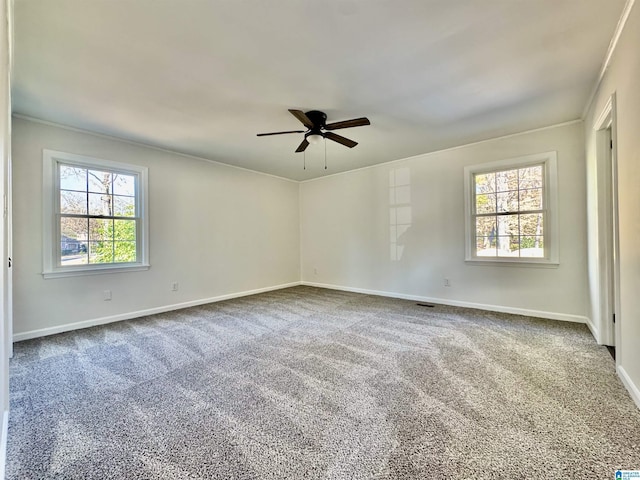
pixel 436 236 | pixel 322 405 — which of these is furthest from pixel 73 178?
pixel 436 236

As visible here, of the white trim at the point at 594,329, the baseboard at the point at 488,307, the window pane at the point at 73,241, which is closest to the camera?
the white trim at the point at 594,329

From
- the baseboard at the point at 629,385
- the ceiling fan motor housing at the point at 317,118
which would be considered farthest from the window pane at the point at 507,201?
the ceiling fan motor housing at the point at 317,118

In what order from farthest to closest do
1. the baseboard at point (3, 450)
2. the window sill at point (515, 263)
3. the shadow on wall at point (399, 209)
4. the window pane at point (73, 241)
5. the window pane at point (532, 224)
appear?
the shadow on wall at point (399, 209)
the window pane at point (532, 224)
the window sill at point (515, 263)
the window pane at point (73, 241)
the baseboard at point (3, 450)

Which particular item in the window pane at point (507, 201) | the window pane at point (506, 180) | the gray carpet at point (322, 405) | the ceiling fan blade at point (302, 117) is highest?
the ceiling fan blade at point (302, 117)

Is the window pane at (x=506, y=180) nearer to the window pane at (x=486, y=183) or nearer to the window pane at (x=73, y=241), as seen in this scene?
the window pane at (x=486, y=183)

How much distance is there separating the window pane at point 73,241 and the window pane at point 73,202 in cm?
10

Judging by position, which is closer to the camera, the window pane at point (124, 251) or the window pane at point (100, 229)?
the window pane at point (100, 229)

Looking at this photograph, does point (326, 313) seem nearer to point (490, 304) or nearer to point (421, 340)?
point (421, 340)

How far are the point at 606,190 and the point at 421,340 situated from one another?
2.36 meters

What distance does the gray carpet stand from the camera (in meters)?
1.41

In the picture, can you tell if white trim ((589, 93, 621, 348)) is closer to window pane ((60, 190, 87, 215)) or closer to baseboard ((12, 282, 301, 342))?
baseboard ((12, 282, 301, 342))

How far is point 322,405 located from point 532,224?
3.80m

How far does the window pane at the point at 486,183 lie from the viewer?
422 centimetres

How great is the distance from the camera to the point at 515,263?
3.97 metres
